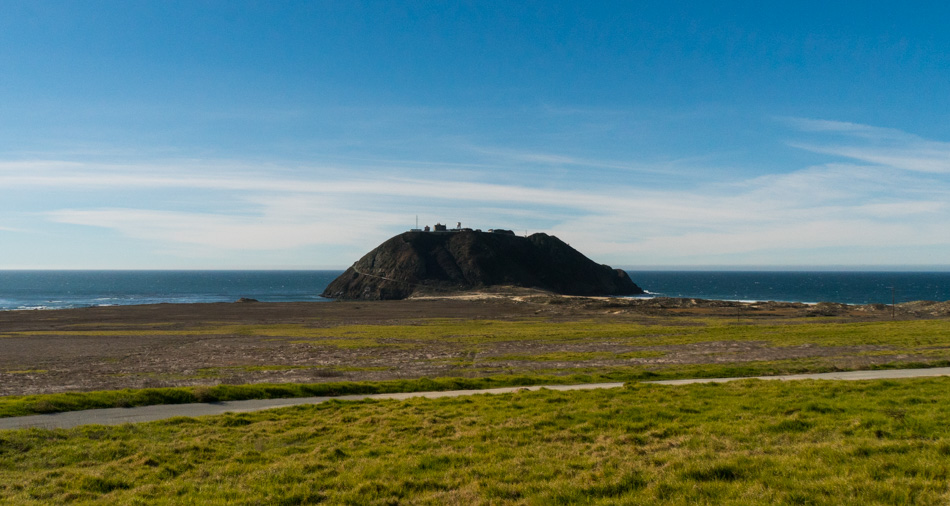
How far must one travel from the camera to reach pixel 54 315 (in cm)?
9994

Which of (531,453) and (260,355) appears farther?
(260,355)

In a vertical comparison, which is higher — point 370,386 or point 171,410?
point 171,410

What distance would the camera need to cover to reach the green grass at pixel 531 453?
33.1 ft

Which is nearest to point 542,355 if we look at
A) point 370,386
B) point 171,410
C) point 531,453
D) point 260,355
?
point 370,386

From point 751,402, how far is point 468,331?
5238cm

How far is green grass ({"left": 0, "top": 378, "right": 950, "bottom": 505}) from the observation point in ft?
33.1

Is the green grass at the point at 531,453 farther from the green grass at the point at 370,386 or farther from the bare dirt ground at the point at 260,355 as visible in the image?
the bare dirt ground at the point at 260,355

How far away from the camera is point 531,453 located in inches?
519

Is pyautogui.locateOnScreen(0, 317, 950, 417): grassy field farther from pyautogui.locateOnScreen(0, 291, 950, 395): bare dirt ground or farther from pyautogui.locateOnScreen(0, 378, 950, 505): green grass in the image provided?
pyautogui.locateOnScreen(0, 378, 950, 505): green grass

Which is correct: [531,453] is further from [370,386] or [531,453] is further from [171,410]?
[171,410]

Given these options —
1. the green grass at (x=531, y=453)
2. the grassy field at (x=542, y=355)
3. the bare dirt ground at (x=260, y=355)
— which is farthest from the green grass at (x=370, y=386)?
the green grass at (x=531, y=453)

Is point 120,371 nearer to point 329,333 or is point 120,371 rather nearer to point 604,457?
point 329,333

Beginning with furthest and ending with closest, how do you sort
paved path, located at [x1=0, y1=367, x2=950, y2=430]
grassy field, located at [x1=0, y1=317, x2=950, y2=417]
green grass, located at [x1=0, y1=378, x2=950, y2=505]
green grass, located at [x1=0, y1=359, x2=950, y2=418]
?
grassy field, located at [x1=0, y1=317, x2=950, y2=417] → green grass, located at [x1=0, y1=359, x2=950, y2=418] → paved path, located at [x1=0, y1=367, x2=950, y2=430] → green grass, located at [x1=0, y1=378, x2=950, y2=505]

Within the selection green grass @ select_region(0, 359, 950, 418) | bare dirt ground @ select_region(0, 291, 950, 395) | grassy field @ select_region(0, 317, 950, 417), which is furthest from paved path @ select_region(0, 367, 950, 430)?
bare dirt ground @ select_region(0, 291, 950, 395)
